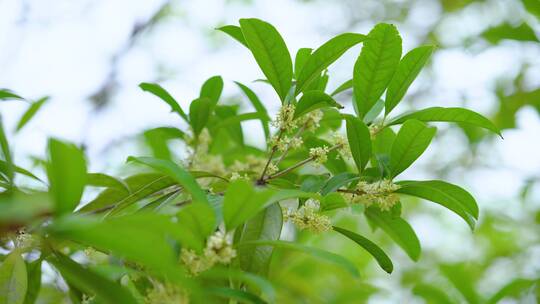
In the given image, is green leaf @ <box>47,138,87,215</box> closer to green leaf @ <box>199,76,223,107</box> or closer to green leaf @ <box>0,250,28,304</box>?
Result: green leaf @ <box>0,250,28,304</box>

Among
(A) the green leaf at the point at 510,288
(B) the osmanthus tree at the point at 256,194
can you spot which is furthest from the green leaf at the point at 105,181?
(A) the green leaf at the point at 510,288

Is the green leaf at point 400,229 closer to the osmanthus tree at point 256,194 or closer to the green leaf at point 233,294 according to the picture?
the osmanthus tree at point 256,194

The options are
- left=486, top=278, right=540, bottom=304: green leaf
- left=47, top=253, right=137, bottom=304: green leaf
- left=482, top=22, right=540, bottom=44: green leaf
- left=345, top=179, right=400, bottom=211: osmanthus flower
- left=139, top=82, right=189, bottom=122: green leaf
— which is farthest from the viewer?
left=482, top=22, right=540, bottom=44: green leaf

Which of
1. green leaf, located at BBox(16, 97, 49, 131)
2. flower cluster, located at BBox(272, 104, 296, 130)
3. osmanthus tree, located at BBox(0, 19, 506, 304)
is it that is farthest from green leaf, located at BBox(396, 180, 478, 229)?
green leaf, located at BBox(16, 97, 49, 131)

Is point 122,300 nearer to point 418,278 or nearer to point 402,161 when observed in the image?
point 402,161

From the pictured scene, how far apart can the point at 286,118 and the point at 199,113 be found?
33cm

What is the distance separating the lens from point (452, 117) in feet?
3.47

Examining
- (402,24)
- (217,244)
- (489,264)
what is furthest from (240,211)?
(402,24)

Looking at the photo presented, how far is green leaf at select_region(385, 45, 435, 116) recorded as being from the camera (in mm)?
1060

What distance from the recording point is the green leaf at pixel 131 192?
1.09 m

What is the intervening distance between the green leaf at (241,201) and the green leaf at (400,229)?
468mm

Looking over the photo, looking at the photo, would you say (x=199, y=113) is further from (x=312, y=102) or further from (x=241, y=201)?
(x=241, y=201)

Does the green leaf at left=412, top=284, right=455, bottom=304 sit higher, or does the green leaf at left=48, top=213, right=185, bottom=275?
the green leaf at left=412, top=284, right=455, bottom=304

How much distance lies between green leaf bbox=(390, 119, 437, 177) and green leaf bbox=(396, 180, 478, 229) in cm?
4
